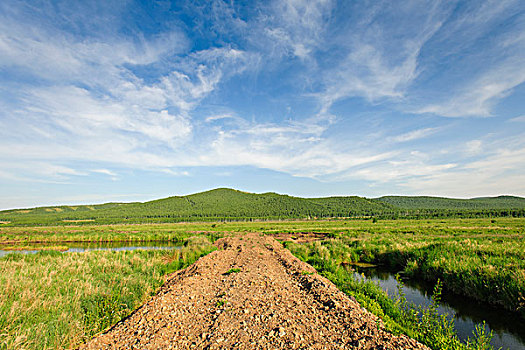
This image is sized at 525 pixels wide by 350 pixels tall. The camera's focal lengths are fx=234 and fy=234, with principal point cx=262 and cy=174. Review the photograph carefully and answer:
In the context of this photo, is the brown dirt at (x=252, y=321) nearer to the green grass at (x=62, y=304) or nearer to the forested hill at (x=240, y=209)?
the green grass at (x=62, y=304)

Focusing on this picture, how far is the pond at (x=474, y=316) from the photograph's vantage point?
7.93 meters

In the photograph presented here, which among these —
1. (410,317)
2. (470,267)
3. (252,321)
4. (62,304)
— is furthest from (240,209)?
(252,321)

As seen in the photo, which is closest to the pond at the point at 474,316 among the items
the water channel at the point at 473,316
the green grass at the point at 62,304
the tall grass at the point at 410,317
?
the water channel at the point at 473,316

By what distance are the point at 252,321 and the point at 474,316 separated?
9576mm

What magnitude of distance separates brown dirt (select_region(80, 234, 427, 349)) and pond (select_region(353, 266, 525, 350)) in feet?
11.6

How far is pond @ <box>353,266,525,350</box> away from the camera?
7930mm

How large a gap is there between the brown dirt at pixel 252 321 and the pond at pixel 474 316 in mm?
3530

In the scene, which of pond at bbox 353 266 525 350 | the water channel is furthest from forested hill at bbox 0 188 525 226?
pond at bbox 353 266 525 350

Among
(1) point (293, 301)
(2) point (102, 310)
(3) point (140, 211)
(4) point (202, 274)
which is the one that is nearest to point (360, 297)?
(1) point (293, 301)

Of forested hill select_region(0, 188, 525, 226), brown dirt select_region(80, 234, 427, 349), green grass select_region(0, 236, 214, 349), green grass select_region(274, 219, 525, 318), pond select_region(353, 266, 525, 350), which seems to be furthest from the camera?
forested hill select_region(0, 188, 525, 226)

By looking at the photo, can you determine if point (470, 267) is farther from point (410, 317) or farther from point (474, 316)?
point (410, 317)

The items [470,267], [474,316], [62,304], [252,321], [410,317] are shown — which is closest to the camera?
[252,321]

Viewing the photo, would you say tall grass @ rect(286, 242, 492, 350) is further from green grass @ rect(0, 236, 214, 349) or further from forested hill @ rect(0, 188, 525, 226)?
forested hill @ rect(0, 188, 525, 226)

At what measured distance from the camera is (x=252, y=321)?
279 inches
